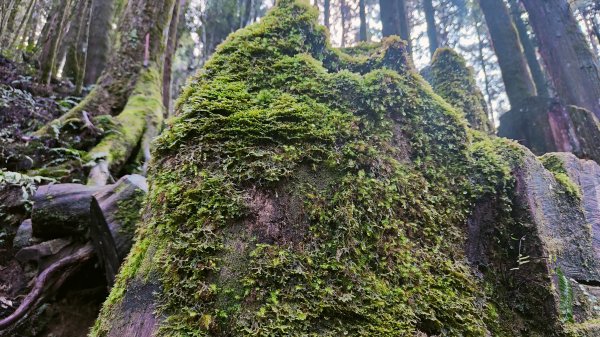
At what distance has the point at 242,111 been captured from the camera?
222 centimetres

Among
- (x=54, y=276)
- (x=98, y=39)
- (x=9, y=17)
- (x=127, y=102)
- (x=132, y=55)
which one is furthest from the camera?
(x=98, y=39)

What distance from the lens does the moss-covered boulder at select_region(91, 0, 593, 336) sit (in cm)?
165

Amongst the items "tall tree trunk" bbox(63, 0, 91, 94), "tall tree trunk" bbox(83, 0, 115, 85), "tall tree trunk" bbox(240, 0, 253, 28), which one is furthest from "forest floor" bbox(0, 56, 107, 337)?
"tall tree trunk" bbox(240, 0, 253, 28)

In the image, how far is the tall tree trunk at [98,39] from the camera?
380 inches

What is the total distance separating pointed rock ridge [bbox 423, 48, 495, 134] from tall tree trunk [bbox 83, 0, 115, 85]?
9.28 metres

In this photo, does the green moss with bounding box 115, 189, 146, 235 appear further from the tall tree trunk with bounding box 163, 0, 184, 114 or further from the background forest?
the tall tree trunk with bounding box 163, 0, 184, 114

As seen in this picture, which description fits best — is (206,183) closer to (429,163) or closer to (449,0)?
(429,163)

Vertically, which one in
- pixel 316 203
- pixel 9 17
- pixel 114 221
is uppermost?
pixel 9 17

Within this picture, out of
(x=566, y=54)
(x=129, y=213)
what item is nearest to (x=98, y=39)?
(x=129, y=213)

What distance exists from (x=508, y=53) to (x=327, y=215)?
26.7 ft

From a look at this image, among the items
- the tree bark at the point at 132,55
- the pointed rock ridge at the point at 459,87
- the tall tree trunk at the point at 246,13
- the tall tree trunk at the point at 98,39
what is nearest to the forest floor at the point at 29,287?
the tree bark at the point at 132,55

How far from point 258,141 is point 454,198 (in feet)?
4.70

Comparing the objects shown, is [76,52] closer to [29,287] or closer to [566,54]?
[29,287]

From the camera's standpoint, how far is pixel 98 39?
9836 millimetres
